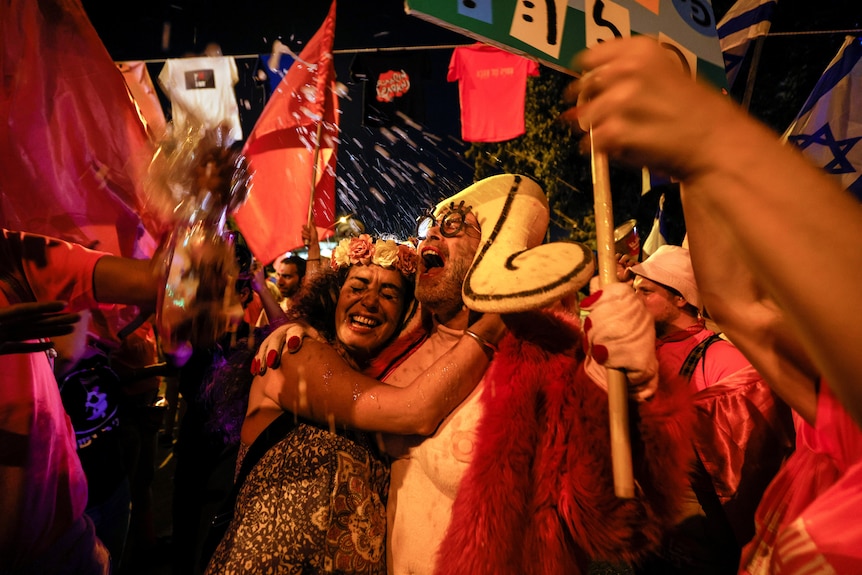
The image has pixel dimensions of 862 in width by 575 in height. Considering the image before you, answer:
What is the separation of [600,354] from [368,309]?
144cm

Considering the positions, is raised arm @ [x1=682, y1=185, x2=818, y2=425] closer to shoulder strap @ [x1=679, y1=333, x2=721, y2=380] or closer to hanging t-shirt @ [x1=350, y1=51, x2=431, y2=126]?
shoulder strap @ [x1=679, y1=333, x2=721, y2=380]

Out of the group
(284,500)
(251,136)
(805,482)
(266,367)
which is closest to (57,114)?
(266,367)

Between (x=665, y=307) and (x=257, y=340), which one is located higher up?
(x=665, y=307)

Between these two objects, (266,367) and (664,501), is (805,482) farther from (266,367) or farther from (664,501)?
(266,367)

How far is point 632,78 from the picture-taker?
2.34ft

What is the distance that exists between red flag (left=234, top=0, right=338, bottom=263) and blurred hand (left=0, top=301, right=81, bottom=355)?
350cm

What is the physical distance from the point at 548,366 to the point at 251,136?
4.90m

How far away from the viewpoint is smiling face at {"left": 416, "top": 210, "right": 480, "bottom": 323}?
213cm

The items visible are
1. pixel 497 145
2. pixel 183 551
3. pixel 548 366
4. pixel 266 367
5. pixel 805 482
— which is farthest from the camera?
pixel 497 145

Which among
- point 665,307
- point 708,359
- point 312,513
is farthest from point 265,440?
point 665,307

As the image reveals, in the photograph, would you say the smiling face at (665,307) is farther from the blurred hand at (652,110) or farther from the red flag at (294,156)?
the red flag at (294,156)

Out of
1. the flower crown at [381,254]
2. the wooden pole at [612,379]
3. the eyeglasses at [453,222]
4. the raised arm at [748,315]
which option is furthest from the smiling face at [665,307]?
the wooden pole at [612,379]

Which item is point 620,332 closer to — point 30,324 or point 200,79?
point 30,324

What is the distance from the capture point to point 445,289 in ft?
7.06
